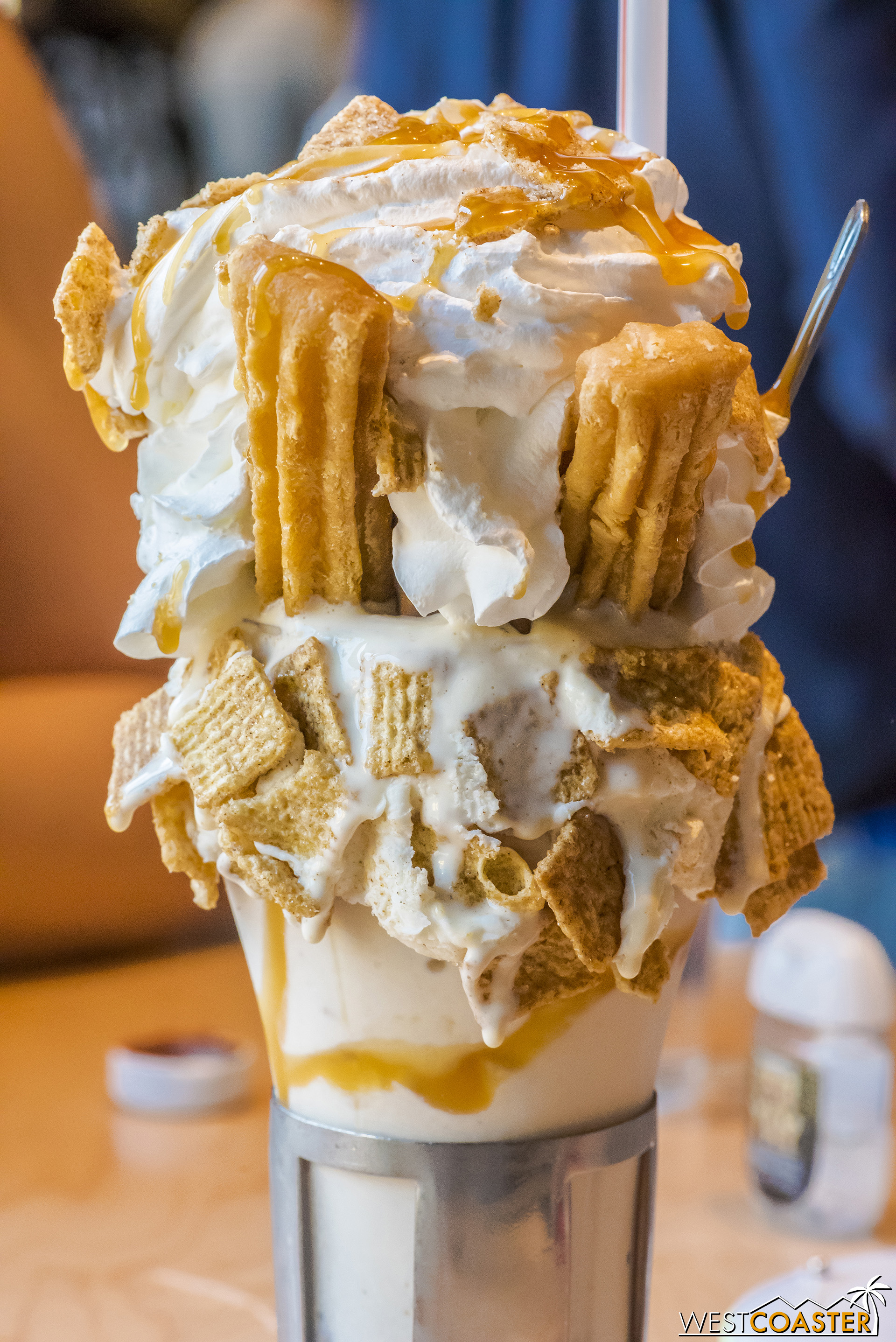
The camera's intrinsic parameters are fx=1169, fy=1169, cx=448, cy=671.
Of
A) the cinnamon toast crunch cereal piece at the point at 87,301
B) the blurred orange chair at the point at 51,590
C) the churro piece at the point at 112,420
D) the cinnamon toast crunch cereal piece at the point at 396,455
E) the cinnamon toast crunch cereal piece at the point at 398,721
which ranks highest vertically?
the cinnamon toast crunch cereal piece at the point at 87,301

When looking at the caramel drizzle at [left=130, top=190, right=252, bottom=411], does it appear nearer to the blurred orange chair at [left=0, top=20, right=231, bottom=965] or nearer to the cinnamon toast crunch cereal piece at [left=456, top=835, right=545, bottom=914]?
the cinnamon toast crunch cereal piece at [left=456, top=835, right=545, bottom=914]

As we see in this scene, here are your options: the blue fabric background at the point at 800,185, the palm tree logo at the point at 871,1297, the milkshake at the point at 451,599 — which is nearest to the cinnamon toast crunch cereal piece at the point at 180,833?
the milkshake at the point at 451,599

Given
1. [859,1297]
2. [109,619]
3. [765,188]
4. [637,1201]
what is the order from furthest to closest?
[765,188] < [109,619] < [859,1297] < [637,1201]

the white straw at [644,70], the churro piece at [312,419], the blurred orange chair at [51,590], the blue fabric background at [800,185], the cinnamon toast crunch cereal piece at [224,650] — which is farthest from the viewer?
the blue fabric background at [800,185]

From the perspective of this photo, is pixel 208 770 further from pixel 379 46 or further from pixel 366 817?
pixel 379 46

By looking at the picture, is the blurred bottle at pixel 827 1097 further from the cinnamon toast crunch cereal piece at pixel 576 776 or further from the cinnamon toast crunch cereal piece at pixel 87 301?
the cinnamon toast crunch cereal piece at pixel 87 301

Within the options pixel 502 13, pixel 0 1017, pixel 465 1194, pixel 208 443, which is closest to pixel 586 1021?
pixel 465 1194

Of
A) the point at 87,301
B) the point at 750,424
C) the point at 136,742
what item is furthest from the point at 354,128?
the point at 136,742

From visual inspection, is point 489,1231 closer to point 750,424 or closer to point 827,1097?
point 750,424
